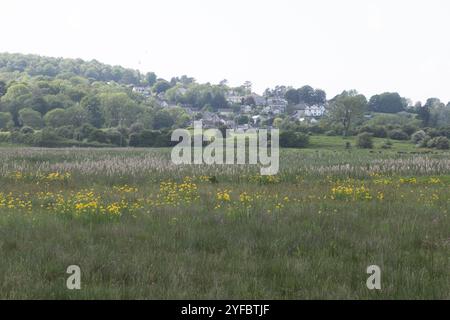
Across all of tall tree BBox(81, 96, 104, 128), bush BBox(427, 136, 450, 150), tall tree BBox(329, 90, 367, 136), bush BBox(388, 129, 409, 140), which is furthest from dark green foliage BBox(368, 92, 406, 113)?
bush BBox(427, 136, 450, 150)

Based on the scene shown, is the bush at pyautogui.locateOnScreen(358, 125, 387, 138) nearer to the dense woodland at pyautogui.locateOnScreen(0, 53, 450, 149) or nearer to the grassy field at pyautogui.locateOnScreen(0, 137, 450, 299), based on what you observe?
the dense woodland at pyautogui.locateOnScreen(0, 53, 450, 149)

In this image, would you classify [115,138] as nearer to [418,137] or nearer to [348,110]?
[418,137]

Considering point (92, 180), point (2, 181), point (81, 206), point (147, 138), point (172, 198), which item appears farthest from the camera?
point (147, 138)

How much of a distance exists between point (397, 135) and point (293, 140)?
2345 centimetres

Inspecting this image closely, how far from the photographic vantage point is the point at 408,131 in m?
93.9

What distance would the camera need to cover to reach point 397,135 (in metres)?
90.2

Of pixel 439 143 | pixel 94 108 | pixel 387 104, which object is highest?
pixel 387 104

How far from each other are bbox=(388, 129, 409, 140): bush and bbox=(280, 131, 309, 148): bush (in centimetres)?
2075

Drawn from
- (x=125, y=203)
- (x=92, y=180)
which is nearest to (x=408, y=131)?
(x=92, y=180)

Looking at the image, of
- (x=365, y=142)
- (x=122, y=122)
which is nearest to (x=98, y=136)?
(x=365, y=142)

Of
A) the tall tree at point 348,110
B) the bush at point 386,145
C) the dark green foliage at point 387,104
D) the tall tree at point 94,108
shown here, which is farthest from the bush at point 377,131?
the dark green foliage at point 387,104

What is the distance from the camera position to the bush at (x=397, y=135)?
89.6 meters
